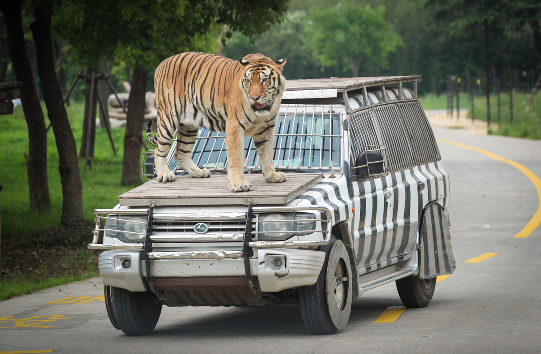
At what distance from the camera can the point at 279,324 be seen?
8.25 m

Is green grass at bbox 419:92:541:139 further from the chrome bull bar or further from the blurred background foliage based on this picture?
the blurred background foliage

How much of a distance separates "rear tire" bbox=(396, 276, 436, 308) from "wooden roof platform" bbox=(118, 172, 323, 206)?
76.5 inches

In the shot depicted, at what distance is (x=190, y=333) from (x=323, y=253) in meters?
1.75

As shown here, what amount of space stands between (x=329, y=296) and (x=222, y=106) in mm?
1989

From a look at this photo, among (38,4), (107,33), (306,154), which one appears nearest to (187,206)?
(306,154)

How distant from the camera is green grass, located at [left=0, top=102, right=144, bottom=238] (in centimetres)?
1616

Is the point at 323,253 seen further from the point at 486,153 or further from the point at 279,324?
the point at 486,153

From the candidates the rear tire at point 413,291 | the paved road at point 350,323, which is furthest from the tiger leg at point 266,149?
the rear tire at point 413,291

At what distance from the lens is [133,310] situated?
7.58 m

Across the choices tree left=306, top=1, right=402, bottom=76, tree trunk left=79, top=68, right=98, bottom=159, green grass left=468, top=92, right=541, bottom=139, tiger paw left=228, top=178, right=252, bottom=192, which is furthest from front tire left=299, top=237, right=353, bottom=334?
tree left=306, top=1, right=402, bottom=76

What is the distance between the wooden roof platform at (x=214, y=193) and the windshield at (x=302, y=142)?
447 mm

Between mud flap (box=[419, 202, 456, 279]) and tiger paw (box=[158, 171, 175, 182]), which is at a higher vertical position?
tiger paw (box=[158, 171, 175, 182])

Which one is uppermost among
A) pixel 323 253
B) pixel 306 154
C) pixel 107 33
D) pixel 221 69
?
pixel 107 33

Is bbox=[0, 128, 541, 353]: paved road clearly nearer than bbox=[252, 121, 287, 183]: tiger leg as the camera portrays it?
Yes
